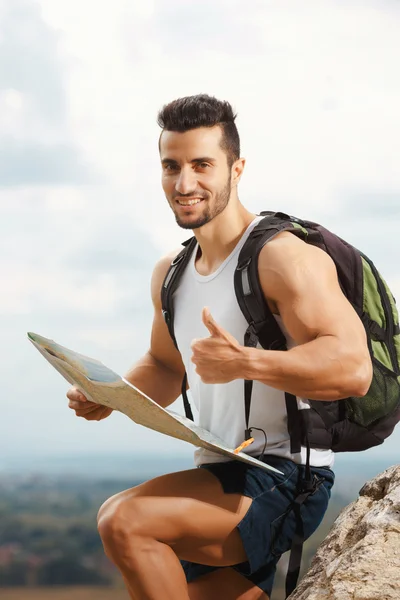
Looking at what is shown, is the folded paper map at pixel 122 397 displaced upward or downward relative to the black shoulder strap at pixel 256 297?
downward

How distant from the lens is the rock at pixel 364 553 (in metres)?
3.26

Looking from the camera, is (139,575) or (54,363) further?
(54,363)

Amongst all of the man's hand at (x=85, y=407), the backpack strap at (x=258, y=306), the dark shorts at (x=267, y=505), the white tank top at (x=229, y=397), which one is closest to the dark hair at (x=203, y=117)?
the white tank top at (x=229, y=397)

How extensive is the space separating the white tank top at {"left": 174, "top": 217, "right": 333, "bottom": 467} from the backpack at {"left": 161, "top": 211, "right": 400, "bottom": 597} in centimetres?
6

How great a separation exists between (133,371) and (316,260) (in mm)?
1413

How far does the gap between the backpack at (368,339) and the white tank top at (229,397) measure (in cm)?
6

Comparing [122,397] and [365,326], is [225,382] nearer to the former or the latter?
[122,397]

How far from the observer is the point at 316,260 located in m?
3.71

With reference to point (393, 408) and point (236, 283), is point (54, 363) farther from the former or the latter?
point (393, 408)

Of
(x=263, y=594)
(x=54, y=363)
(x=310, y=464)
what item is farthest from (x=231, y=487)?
(x=54, y=363)

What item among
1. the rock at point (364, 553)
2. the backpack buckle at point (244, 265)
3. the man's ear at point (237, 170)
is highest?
the man's ear at point (237, 170)

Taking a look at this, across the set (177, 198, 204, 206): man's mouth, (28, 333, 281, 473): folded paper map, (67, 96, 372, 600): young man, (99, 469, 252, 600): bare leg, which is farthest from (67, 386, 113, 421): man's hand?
(177, 198, 204, 206): man's mouth

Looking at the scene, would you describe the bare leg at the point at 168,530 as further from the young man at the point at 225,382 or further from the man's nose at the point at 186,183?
the man's nose at the point at 186,183

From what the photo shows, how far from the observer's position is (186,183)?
13.0 ft
